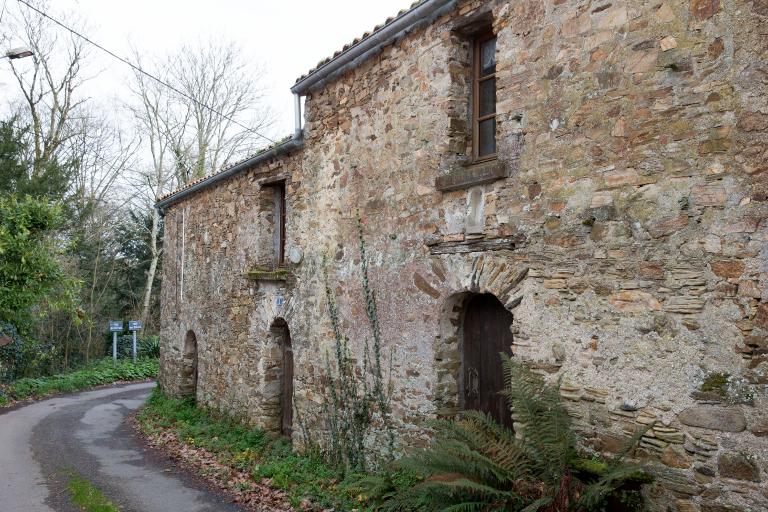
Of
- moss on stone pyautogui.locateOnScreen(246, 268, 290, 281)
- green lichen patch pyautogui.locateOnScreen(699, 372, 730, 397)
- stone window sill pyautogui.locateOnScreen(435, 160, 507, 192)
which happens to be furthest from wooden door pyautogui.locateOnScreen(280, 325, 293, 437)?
green lichen patch pyautogui.locateOnScreen(699, 372, 730, 397)

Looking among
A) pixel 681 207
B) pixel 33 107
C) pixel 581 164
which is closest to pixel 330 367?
pixel 581 164

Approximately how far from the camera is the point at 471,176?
553 centimetres

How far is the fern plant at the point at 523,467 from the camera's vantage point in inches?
152

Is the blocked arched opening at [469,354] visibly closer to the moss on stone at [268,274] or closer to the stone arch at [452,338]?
the stone arch at [452,338]

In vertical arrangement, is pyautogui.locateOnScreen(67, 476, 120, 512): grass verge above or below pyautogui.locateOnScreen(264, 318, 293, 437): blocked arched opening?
below

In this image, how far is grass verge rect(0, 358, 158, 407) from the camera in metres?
15.6

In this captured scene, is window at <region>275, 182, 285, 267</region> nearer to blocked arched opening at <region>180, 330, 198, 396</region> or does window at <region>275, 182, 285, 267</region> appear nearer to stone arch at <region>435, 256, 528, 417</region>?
blocked arched opening at <region>180, 330, 198, 396</region>

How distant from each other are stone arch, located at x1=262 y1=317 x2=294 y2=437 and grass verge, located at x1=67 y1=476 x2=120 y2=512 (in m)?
2.58

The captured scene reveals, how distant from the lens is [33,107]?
19938 mm

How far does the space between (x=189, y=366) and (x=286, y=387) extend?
13.6 ft

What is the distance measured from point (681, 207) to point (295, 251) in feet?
17.8

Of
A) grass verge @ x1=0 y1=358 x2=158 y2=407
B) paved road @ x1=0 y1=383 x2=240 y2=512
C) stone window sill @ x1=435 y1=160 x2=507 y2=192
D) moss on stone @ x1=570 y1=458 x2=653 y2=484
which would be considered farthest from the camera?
grass verge @ x1=0 y1=358 x2=158 y2=407

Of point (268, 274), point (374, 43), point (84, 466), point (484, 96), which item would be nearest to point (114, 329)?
point (84, 466)

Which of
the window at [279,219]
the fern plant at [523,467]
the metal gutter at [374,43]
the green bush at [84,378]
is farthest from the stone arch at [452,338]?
the green bush at [84,378]
